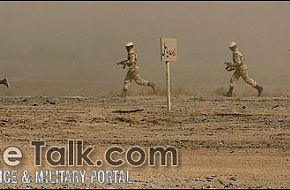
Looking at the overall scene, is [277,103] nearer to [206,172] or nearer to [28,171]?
[206,172]

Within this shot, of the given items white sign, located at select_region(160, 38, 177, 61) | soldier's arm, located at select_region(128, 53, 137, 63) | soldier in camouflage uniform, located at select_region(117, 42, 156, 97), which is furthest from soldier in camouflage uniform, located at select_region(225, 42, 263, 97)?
white sign, located at select_region(160, 38, 177, 61)

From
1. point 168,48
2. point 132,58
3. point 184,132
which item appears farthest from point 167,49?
point 132,58

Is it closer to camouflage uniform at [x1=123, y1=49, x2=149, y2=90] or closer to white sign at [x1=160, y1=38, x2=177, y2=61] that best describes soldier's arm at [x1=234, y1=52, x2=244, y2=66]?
camouflage uniform at [x1=123, y1=49, x2=149, y2=90]

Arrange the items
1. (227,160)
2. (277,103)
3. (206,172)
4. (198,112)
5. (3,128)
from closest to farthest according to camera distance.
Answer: (206,172)
(227,160)
(3,128)
(198,112)
(277,103)

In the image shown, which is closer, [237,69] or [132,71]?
[132,71]

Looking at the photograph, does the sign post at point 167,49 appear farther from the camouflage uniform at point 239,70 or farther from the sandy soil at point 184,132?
the camouflage uniform at point 239,70

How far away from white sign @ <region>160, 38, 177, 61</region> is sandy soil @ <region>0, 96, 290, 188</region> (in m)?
1.35

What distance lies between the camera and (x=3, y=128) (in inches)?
630

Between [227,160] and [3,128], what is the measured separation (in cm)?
523

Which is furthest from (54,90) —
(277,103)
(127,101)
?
(277,103)

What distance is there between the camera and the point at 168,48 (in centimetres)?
1781

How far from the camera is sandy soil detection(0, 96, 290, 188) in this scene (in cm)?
1219

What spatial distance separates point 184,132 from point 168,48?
2.78 meters

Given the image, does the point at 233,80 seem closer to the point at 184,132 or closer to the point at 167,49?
the point at 167,49
